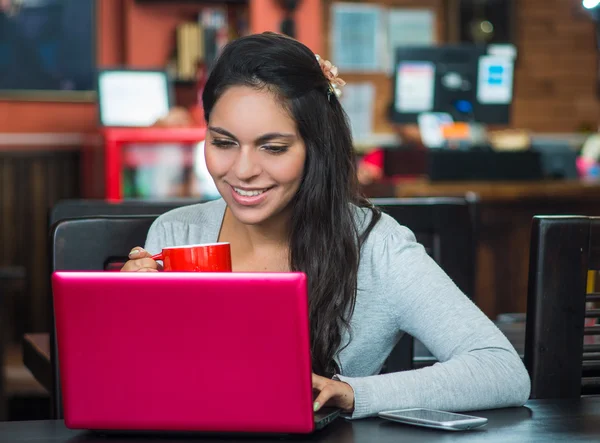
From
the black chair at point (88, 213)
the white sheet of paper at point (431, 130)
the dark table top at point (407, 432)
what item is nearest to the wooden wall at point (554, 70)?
the white sheet of paper at point (431, 130)

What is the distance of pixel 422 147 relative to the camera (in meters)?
4.66

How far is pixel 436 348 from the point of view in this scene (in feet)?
4.73

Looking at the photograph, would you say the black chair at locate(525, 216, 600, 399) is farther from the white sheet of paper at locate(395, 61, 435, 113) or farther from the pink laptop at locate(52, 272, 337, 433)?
the white sheet of paper at locate(395, 61, 435, 113)

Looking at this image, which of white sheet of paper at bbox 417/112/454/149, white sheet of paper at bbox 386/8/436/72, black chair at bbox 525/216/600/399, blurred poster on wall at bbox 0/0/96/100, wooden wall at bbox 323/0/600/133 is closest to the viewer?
black chair at bbox 525/216/600/399

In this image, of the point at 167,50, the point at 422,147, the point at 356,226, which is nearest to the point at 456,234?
the point at 356,226

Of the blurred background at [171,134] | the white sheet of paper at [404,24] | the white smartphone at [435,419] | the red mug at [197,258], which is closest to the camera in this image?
the white smartphone at [435,419]

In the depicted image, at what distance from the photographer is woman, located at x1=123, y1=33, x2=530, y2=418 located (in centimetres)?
142

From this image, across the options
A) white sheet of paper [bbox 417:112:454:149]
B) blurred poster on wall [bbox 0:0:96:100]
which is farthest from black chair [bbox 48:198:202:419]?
blurred poster on wall [bbox 0:0:96:100]

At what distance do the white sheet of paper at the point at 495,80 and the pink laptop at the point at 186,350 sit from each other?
4.00m

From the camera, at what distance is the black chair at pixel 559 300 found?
1.37m

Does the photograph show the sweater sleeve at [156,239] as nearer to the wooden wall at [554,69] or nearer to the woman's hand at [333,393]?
the woman's hand at [333,393]

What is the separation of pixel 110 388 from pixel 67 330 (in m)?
0.08

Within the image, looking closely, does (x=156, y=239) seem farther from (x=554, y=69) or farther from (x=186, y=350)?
(x=554, y=69)

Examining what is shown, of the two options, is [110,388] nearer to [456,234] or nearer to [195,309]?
[195,309]
